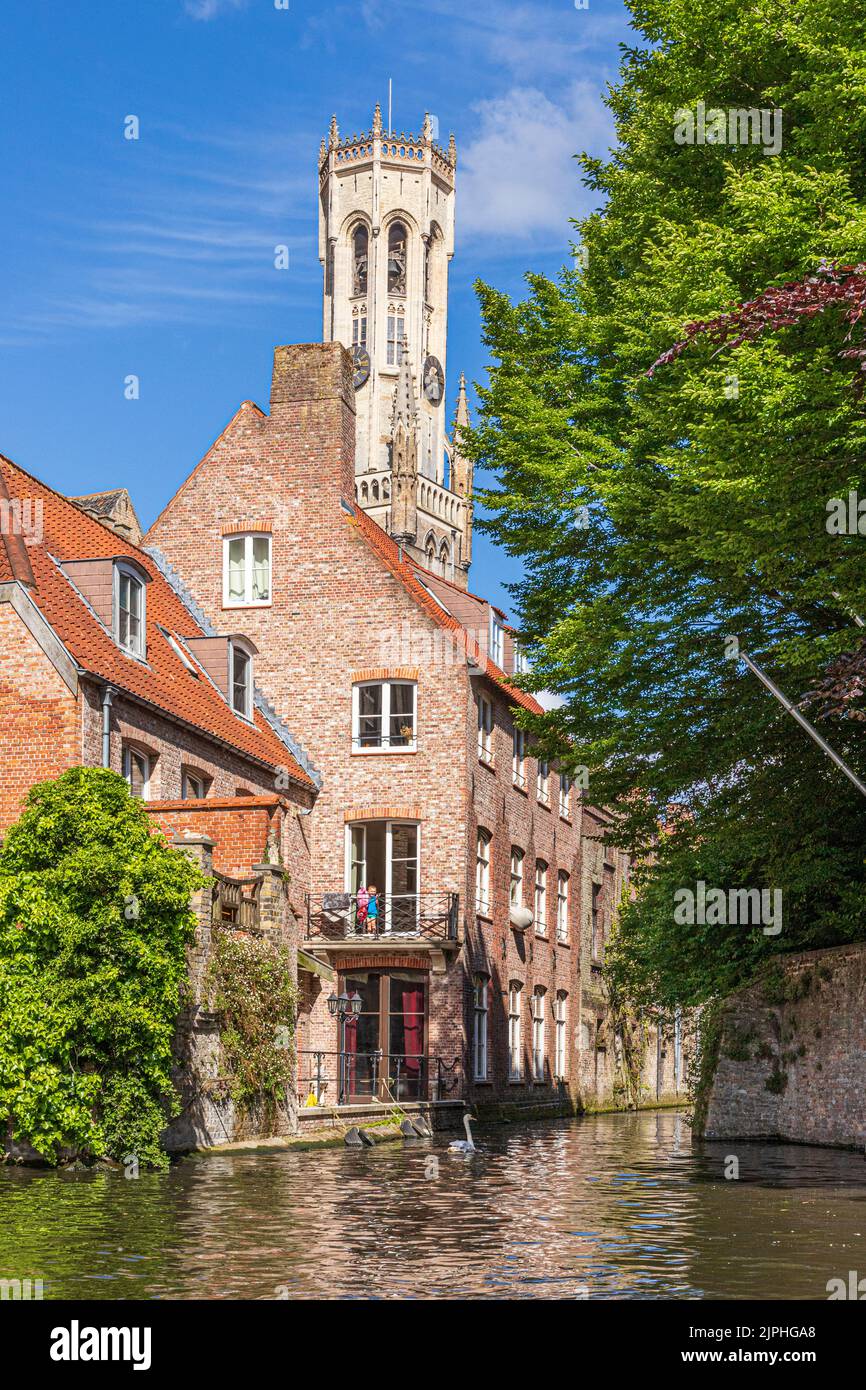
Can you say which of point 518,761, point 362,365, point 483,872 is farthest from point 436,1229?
point 362,365

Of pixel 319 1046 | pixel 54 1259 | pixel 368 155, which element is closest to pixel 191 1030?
pixel 54 1259

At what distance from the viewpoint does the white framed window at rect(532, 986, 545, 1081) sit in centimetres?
4031

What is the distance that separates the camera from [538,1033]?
40.8m

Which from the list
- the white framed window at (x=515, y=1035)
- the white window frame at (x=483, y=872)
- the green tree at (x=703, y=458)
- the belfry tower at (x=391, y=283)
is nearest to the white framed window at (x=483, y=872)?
the white window frame at (x=483, y=872)

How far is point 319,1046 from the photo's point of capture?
110 ft

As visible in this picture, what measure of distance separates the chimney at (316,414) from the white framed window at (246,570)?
1.79 meters

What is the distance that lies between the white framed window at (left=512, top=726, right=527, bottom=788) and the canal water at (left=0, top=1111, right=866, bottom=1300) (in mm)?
18531

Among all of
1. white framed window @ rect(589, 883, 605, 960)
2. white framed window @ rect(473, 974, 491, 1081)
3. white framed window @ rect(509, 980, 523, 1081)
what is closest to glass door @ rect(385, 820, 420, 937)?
white framed window @ rect(473, 974, 491, 1081)

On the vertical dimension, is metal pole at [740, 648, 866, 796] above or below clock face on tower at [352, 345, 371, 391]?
below

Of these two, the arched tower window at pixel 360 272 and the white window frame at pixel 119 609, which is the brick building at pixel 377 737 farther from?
the arched tower window at pixel 360 272

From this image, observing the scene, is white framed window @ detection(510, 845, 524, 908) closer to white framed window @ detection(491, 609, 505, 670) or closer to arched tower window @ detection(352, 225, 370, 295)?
white framed window @ detection(491, 609, 505, 670)

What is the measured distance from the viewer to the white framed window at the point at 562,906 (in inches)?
1699

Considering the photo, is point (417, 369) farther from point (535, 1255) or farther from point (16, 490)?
point (535, 1255)
